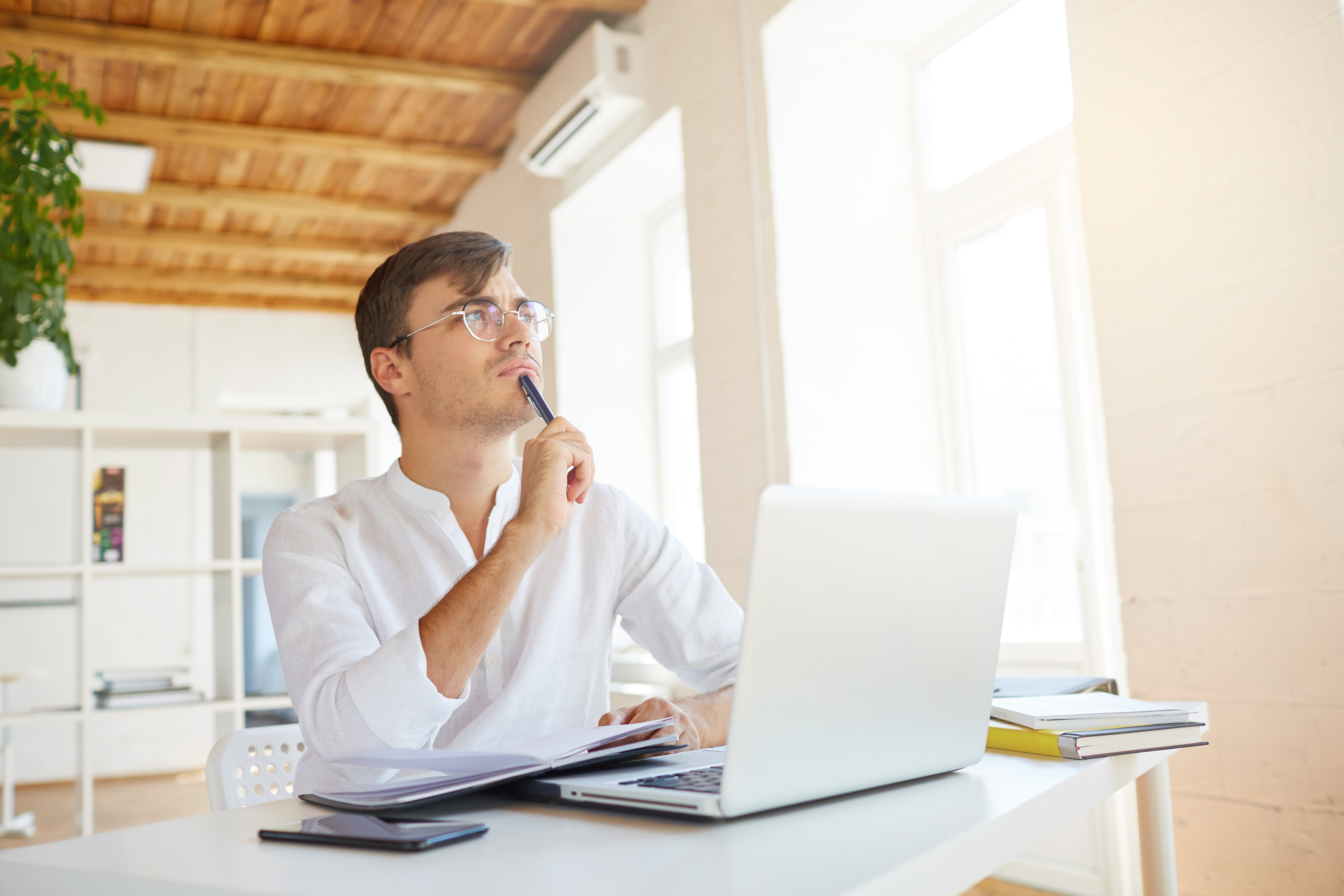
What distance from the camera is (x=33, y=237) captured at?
270 centimetres

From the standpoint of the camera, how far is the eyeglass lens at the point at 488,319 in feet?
4.77

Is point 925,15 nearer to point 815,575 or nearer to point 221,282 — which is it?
point 815,575

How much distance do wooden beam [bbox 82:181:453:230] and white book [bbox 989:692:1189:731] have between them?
16.8 ft

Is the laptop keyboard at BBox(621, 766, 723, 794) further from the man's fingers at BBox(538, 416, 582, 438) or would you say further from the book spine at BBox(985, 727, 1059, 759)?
the man's fingers at BBox(538, 416, 582, 438)

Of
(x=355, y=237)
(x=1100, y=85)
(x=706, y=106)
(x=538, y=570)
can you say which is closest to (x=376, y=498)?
(x=538, y=570)

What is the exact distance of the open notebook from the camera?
73cm

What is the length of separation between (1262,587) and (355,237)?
5.38m

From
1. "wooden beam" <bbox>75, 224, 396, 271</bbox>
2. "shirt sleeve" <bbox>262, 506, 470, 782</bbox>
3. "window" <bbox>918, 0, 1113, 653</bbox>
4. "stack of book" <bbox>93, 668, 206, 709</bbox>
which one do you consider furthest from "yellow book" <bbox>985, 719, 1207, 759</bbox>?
"wooden beam" <bbox>75, 224, 396, 271</bbox>

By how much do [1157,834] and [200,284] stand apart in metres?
6.44

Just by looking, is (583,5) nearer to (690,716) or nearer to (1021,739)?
(690,716)

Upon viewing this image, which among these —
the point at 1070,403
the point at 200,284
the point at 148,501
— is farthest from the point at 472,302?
the point at 148,501

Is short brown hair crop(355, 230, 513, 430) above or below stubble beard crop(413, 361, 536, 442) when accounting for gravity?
above

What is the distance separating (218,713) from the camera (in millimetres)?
2998

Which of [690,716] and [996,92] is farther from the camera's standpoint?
[996,92]
